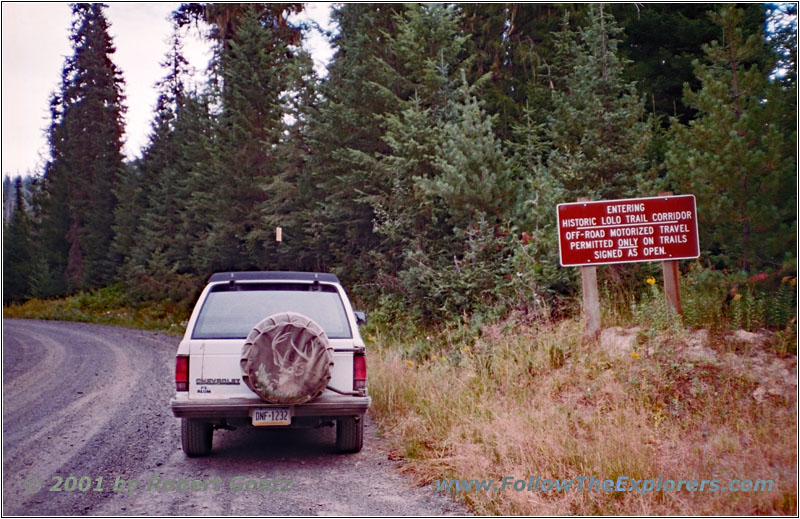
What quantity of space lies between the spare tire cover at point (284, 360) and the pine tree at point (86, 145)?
39435 mm

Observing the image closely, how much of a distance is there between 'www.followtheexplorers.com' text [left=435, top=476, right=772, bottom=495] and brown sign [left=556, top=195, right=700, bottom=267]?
400 centimetres

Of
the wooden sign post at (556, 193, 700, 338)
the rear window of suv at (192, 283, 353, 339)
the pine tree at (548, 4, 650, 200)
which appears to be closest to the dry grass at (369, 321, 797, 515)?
the wooden sign post at (556, 193, 700, 338)

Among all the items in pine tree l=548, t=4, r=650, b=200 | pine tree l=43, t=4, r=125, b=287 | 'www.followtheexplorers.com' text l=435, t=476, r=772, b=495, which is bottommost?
'www.followtheexplorers.com' text l=435, t=476, r=772, b=495

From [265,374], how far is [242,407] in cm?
42

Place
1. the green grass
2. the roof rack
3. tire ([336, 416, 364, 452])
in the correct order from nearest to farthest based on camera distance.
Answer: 1. tire ([336, 416, 364, 452])
2. the roof rack
3. the green grass

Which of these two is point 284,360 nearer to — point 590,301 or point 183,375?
point 183,375

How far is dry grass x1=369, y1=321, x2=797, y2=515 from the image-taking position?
4.95 meters

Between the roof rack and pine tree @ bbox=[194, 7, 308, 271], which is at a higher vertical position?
pine tree @ bbox=[194, 7, 308, 271]

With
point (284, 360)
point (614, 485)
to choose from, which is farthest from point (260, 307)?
point (614, 485)

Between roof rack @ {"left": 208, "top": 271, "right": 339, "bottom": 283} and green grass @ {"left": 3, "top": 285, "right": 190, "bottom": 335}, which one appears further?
green grass @ {"left": 3, "top": 285, "right": 190, "bottom": 335}

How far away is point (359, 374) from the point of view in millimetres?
6367

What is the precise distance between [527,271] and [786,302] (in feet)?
12.3

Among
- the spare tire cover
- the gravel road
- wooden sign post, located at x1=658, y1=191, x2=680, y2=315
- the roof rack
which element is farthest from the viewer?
wooden sign post, located at x1=658, y1=191, x2=680, y2=315

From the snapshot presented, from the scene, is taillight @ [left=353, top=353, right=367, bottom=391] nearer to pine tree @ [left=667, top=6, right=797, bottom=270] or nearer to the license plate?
the license plate
